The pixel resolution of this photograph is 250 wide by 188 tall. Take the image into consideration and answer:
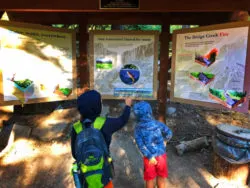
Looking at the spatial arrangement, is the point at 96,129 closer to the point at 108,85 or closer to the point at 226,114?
the point at 108,85

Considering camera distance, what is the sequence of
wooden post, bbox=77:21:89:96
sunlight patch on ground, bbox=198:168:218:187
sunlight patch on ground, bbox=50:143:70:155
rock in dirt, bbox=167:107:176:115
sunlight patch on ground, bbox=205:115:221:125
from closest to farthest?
sunlight patch on ground, bbox=198:168:218:187 → wooden post, bbox=77:21:89:96 → sunlight patch on ground, bbox=50:143:70:155 → sunlight patch on ground, bbox=205:115:221:125 → rock in dirt, bbox=167:107:176:115

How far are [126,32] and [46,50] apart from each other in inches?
56.4

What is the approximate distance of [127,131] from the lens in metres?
5.30

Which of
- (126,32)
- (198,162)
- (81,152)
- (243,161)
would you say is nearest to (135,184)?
(198,162)

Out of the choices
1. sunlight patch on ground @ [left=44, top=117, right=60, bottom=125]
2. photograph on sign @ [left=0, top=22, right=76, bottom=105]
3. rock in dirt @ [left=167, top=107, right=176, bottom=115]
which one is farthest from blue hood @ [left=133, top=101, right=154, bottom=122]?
rock in dirt @ [left=167, top=107, right=176, bottom=115]

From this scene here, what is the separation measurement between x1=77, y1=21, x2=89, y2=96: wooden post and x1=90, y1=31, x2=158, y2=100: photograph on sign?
0.63 feet

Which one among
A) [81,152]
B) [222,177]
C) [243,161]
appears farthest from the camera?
[222,177]

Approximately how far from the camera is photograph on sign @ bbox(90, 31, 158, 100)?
4328 mm

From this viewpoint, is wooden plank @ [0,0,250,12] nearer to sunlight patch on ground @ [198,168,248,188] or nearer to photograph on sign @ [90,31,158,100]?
photograph on sign @ [90,31,158,100]

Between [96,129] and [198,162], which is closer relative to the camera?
[96,129]

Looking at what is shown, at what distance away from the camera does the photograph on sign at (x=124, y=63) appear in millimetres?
4328

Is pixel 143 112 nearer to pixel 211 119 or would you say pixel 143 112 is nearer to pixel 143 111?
pixel 143 111

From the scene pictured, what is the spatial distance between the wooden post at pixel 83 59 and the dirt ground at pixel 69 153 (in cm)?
126

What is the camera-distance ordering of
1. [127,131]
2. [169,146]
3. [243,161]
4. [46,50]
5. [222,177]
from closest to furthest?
[243,161]
[222,177]
[46,50]
[169,146]
[127,131]
